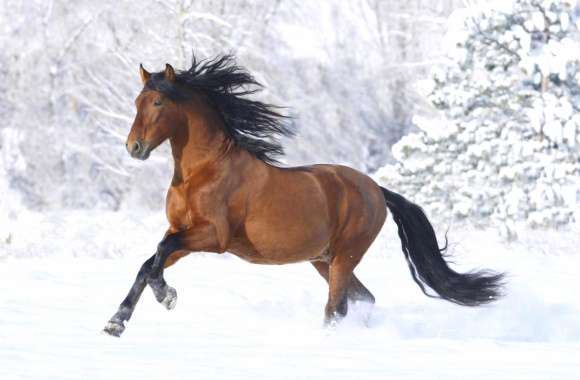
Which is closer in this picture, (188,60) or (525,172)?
(525,172)

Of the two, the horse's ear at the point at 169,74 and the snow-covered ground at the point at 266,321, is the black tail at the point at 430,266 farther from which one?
the horse's ear at the point at 169,74

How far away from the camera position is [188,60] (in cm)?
2592

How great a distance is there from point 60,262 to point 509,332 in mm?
5387

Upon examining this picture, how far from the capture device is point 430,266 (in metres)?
9.12

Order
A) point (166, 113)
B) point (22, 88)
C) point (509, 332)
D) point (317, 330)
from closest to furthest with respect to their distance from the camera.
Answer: point (166, 113)
point (317, 330)
point (509, 332)
point (22, 88)

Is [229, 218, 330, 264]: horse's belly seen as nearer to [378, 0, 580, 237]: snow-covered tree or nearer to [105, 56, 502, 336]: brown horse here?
[105, 56, 502, 336]: brown horse

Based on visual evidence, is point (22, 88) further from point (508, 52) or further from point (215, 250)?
point (215, 250)

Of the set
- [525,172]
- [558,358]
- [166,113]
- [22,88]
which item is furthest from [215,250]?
[22,88]

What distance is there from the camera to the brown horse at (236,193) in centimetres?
705

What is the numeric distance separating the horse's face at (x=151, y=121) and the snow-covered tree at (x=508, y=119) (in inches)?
444

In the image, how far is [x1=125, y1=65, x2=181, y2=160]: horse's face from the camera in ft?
22.8

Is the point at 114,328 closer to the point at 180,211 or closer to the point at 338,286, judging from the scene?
the point at 180,211

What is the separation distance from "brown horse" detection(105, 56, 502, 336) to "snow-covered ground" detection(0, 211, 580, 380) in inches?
18.3

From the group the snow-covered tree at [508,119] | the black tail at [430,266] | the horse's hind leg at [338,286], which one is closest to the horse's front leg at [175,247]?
the horse's hind leg at [338,286]
